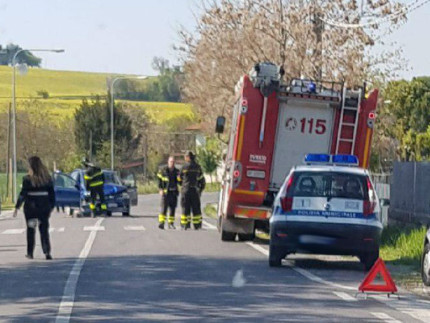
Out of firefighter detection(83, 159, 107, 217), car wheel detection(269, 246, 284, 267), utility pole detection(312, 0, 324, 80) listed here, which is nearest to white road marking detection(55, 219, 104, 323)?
car wheel detection(269, 246, 284, 267)

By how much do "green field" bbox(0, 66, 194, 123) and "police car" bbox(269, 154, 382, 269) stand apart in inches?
3555

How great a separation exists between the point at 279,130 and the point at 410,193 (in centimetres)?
457

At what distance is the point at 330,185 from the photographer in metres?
16.9

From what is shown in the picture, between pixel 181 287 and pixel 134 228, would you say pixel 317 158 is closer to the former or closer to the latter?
pixel 181 287

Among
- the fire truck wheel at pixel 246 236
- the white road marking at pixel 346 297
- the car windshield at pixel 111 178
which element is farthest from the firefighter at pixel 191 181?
the car windshield at pixel 111 178

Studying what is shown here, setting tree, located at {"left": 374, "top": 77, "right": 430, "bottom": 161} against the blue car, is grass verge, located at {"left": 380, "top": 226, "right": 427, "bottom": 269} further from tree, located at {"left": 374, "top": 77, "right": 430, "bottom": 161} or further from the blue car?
tree, located at {"left": 374, "top": 77, "right": 430, "bottom": 161}

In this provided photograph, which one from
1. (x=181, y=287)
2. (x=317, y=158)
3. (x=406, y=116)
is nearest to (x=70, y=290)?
(x=181, y=287)

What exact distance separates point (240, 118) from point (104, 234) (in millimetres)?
6175

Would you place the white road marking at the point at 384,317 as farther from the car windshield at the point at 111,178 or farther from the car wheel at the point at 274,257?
the car windshield at the point at 111,178

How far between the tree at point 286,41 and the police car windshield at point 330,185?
55.8ft

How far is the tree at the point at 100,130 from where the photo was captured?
83.6 m

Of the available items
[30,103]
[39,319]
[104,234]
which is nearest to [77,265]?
A: [39,319]

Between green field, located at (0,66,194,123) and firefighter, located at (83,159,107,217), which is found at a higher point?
firefighter, located at (83,159,107,217)

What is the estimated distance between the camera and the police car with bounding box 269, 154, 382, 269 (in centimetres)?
1656
